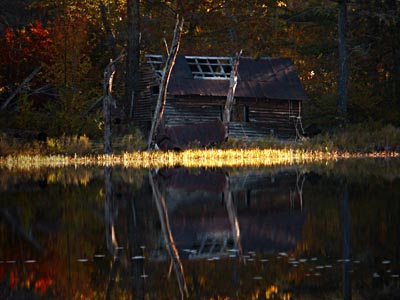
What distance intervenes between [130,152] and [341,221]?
96.4 feet

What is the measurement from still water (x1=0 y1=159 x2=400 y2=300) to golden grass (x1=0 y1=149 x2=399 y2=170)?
1180cm

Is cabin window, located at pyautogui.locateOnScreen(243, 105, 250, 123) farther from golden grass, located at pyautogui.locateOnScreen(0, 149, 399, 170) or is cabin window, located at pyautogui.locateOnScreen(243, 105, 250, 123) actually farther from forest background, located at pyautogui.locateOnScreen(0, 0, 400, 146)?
golden grass, located at pyautogui.locateOnScreen(0, 149, 399, 170)

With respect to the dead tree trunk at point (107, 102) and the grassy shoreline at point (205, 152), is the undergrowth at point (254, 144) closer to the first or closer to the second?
the grassy shoreline at point (205, 152)

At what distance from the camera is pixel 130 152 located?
146 feet

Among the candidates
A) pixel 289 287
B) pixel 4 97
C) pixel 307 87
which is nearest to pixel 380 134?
pixel 4 97

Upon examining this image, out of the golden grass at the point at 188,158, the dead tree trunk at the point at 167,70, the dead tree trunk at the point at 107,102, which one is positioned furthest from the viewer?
the dead tree trunk at the point at 167,70

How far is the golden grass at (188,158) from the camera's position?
38.6 metres

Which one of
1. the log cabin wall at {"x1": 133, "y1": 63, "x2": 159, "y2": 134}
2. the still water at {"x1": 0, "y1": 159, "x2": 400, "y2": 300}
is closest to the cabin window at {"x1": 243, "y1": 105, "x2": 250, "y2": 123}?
the log cabin wall at {"x1": 133, "y1": 63, "x2": 159, "y2": 134}

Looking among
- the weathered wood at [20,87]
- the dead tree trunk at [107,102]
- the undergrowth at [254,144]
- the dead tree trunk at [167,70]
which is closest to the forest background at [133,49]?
the weathered wood at [20,87]

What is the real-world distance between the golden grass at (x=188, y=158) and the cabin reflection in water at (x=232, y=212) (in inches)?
349

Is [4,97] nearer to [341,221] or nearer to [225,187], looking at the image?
[225,187]

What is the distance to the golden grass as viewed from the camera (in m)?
38.6

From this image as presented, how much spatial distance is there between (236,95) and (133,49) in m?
8.20

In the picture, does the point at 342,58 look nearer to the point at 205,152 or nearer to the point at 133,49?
the point at 133,49
